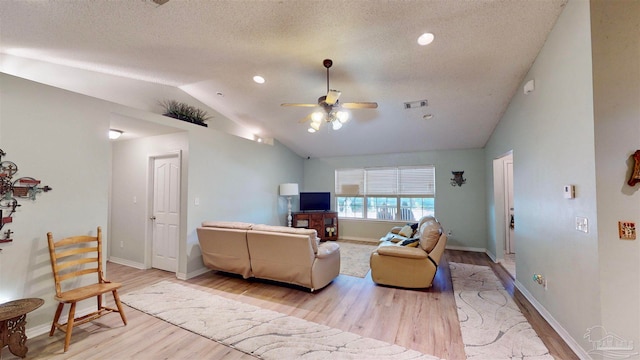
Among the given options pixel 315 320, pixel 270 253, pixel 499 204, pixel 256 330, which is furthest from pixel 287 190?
pixel 499 204

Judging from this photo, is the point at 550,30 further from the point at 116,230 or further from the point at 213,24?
the point at 116,230

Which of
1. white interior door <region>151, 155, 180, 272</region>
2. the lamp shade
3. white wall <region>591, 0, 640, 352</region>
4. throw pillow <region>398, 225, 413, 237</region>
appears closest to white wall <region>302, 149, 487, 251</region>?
throw pillow <region>398, 225, 413, 237</region>

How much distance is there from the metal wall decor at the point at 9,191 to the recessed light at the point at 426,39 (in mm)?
4293

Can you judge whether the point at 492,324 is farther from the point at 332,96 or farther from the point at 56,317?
the point at 56,317

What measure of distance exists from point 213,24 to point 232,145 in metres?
2.67

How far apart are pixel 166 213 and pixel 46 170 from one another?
189 cm

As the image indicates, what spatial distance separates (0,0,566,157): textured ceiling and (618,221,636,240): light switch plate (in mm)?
1976

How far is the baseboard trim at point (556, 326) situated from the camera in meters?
2.02

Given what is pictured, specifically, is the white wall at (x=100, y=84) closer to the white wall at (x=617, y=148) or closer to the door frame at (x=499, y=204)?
the white wall at (x=617, y=148)

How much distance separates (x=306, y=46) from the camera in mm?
2803

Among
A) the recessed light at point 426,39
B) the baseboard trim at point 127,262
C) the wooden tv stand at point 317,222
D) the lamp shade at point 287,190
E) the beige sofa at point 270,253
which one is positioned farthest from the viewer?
the wooden tv stand at point 317,222

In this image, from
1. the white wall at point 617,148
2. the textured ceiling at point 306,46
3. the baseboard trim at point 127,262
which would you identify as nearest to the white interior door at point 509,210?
the textured ceiling at point 306,46

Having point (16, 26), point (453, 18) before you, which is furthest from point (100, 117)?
point (453, 18)

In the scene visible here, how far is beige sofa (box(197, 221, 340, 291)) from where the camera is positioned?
3.25 metres
